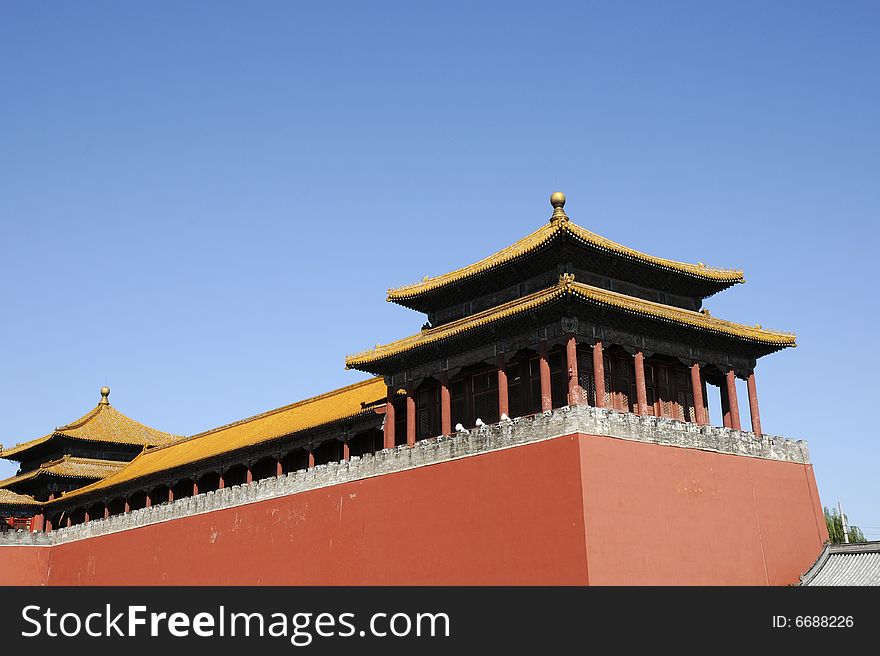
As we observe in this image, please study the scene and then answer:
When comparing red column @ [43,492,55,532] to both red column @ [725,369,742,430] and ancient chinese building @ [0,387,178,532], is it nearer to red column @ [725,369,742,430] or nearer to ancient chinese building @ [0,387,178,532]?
ancient chinese building @ [0,387,178,532]

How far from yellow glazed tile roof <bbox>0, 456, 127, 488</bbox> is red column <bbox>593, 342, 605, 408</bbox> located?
89.4 ft

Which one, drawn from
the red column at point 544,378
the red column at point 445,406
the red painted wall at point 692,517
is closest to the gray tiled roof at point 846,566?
the red painted wall at point 692,517

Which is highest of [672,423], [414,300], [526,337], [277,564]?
[414,300]

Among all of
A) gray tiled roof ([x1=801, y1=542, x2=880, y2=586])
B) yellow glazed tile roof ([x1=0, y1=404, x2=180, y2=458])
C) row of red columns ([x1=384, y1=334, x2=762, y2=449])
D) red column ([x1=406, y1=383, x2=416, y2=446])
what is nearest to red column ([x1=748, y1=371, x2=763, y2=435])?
row of red columns ([x1=384, y1=334, x2=762, y2=449])

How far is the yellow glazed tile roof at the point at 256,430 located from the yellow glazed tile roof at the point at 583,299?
3242 mm

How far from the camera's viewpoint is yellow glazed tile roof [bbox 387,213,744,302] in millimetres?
24062

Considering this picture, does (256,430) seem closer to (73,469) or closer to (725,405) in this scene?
(73,469)

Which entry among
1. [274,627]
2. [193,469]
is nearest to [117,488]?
[193,469]

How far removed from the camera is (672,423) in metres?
22.8

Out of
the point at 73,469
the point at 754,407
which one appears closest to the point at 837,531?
the point at 754,407

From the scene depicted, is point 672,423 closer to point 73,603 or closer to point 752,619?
point 752,619

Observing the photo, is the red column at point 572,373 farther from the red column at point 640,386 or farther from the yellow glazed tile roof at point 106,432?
the yellow glazed tile roof at point 106,432

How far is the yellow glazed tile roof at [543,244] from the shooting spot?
2406 cm

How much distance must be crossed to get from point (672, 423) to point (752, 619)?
188 inches
